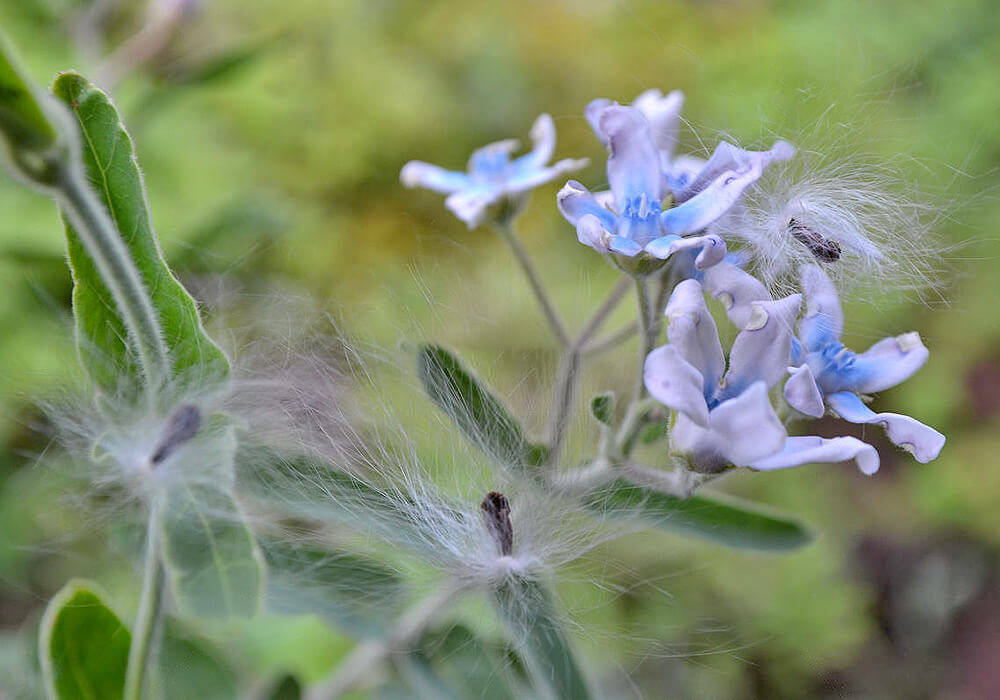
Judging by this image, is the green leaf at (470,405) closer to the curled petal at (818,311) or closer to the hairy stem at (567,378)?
the hairy stem at (567,378)

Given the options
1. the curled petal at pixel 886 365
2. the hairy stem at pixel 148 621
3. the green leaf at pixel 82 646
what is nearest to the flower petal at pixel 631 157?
the curled petal at pixel 886 365

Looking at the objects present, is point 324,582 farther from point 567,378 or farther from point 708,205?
point 708,205

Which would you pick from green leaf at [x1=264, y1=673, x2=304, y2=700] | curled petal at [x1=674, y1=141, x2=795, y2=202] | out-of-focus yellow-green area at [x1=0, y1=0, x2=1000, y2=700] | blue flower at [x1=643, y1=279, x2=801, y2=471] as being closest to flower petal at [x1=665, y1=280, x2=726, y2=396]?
blue flower at [x1=643, y1=279, x2=801, y2=471]

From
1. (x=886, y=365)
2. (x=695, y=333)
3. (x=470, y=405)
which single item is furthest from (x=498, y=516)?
(x=886, y=365)

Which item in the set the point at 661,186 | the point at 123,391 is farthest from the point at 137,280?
the point at 661,186

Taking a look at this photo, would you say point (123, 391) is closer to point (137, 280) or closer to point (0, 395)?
point (137, 280)

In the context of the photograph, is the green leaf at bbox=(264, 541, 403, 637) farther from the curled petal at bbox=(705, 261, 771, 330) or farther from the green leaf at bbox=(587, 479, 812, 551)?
the curled petal at bbox=(705, 261, 771, 330)
